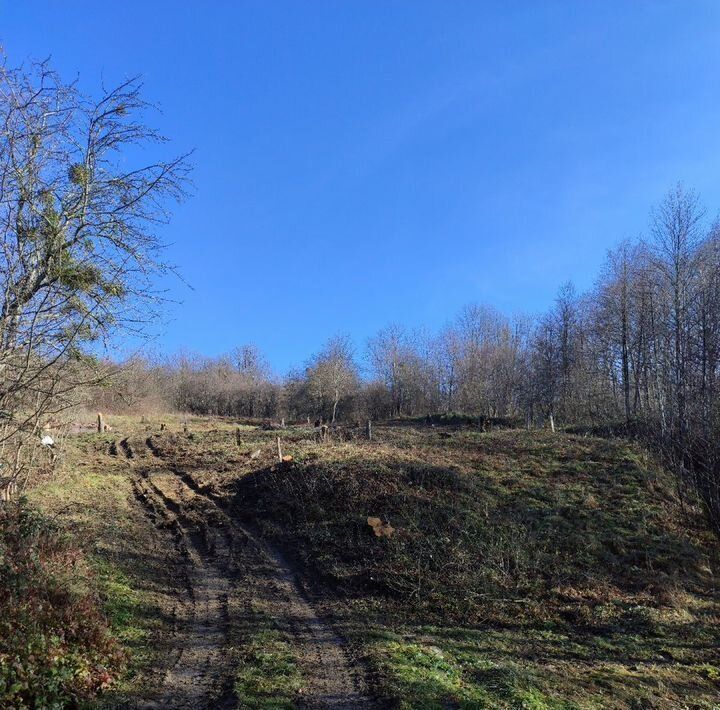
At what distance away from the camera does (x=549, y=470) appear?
18.8 meters

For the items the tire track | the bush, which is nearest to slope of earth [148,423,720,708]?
the tire track

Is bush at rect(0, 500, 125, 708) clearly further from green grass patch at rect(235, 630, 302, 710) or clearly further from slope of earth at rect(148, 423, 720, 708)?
slope of earth at rect(148, 423, 720, 708)

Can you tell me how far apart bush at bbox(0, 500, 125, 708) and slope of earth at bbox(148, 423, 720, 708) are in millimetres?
1782

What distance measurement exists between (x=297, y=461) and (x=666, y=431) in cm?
1251

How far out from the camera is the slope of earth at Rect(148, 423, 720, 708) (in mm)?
7133

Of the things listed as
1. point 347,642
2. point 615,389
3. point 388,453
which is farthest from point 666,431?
point 615,389

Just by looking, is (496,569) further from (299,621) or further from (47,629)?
(47,629)

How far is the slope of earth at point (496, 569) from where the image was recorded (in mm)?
7133

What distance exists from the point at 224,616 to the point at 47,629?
108 inches

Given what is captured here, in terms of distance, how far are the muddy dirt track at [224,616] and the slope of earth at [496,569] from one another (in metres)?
0.31

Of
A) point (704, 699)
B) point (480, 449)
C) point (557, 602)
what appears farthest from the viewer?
point (480, 449)

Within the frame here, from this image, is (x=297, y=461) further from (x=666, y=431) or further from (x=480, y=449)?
(x=666, y=431)

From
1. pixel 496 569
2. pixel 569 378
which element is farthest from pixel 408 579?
pixel 569 378

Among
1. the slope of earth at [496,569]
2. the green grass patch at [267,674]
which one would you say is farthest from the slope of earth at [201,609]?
the slope of earth at [496,569]
